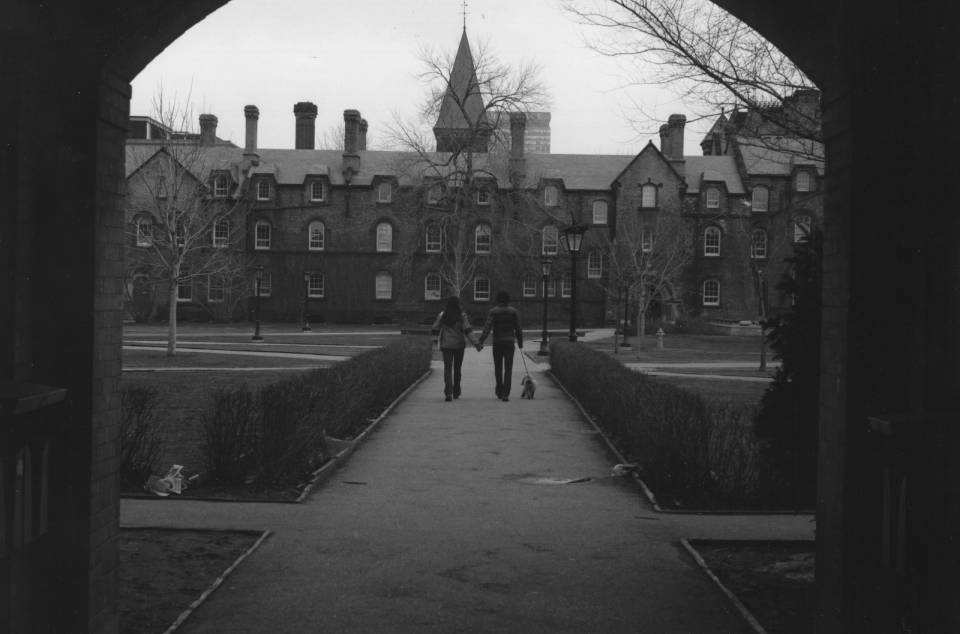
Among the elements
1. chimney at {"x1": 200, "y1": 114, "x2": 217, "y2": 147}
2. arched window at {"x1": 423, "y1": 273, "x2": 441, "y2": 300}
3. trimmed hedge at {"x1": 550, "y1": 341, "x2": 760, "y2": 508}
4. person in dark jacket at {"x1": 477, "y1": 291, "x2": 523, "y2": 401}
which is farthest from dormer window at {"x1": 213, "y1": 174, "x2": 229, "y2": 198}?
trimmed hedge at {"x1": 550, "y1": 341, "x2": 760, "y2": 508}

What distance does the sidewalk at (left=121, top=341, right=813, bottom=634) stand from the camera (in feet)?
17.0

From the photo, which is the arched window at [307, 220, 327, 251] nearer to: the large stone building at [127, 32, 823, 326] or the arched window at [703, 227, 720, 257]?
the large stone building at [127, 32, 823, 326]

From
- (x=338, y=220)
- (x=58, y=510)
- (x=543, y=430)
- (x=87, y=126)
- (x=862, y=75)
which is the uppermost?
(x=338, y=220)

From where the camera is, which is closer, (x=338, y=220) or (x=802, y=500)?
(x=802, y=500)

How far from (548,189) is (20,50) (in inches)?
2330

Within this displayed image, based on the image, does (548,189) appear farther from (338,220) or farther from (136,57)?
(136,57)

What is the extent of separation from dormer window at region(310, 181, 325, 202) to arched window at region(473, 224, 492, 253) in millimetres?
10180

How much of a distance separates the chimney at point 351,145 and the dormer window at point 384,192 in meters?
2.01

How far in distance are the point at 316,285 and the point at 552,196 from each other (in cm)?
1611

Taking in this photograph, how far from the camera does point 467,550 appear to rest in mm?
6605

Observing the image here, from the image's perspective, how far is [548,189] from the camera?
6241 cm

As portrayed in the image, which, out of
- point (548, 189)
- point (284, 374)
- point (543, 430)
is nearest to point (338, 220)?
point (548, 189)

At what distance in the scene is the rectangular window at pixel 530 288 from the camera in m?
62.1

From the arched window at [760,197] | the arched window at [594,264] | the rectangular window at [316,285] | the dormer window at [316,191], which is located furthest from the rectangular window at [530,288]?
the arched window at [760,197]
